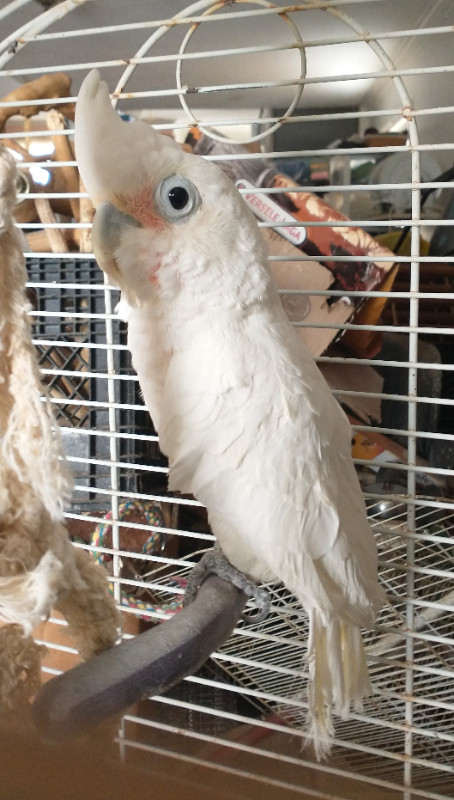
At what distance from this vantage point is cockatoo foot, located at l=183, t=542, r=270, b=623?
751 millimetres

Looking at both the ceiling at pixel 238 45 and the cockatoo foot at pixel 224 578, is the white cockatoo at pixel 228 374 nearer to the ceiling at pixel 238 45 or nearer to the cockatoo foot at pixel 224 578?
the cockatoo foot at pixel 224 578

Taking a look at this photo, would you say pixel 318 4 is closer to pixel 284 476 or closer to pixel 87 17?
pixel 284 476

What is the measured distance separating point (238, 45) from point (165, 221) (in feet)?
5.53

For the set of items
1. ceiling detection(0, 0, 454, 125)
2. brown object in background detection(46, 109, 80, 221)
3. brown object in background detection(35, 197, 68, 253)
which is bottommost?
brown object in background detection(35, 197, 68, 253)

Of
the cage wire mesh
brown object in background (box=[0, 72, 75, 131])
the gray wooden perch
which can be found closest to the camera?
the gray wooden perch

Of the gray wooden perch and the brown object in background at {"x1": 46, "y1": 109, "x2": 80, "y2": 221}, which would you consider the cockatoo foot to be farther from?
the brown object in background at {"x1": 46, "y1": 109, "x2": 80, "y2": 221}

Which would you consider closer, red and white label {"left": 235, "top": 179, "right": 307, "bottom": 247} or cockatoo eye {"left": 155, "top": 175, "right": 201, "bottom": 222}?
cockatoo eye {"left": 155, "top": 175, "right": 201, "bottom": 222}

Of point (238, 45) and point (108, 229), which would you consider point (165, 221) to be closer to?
point (108, 229)

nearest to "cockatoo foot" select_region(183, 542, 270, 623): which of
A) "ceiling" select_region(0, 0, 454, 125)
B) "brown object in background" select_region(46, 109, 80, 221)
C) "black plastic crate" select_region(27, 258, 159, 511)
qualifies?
"black plastic crate" select_region(27, 258, 159, 511)

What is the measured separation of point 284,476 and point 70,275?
1.94 feet

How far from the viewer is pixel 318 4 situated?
733 mm

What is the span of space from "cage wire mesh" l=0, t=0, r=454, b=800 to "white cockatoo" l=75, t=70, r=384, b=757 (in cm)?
14

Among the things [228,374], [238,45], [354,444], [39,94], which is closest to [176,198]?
[228,374]

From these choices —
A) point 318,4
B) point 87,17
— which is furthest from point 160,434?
point 87,17
